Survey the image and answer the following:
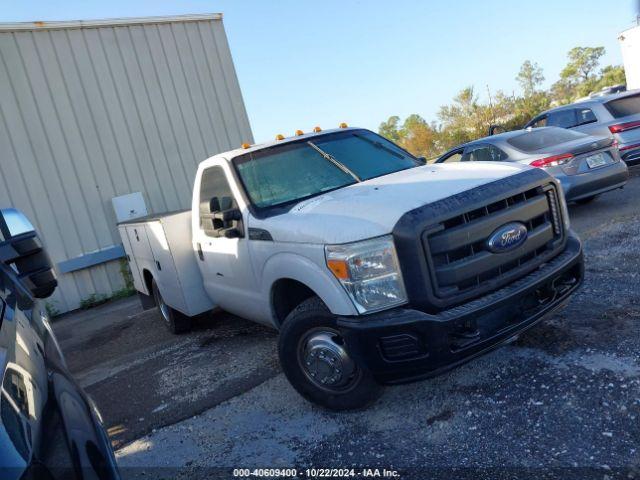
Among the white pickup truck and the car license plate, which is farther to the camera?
the car license plate

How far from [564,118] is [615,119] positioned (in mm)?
994

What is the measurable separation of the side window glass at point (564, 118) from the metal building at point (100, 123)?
266 inches

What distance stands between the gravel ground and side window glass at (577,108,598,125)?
5.18m

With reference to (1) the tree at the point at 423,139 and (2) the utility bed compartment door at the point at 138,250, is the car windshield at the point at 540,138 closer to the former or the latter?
(2) the utility bed compartment door at the point at 138,250

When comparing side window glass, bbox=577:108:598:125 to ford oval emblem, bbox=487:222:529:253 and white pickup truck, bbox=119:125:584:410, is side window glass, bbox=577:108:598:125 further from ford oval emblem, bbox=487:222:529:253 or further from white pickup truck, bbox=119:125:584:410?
ford oval emblem, bbox=487:222:529:253

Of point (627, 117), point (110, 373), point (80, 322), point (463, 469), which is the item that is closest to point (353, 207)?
point (463, 469)

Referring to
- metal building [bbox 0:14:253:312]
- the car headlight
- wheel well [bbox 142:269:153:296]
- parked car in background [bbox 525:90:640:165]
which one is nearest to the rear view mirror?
the car headlight

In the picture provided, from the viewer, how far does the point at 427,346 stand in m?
2.98

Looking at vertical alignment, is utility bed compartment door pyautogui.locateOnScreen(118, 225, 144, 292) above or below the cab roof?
below

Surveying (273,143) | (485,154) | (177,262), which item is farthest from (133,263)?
(485,154)

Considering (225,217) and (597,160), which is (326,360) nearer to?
(225,217)

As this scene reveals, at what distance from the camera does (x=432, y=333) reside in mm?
2961

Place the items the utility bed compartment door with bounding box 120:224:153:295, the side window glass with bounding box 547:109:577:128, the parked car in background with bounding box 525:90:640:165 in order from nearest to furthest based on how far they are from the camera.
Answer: the utility bed compartment door with bounding box 120:224:153:295 → the parked car in background with bounding box 525:90:640:165 → the side window glass with bounding box 547:109:577:128

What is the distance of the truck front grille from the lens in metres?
3.06
